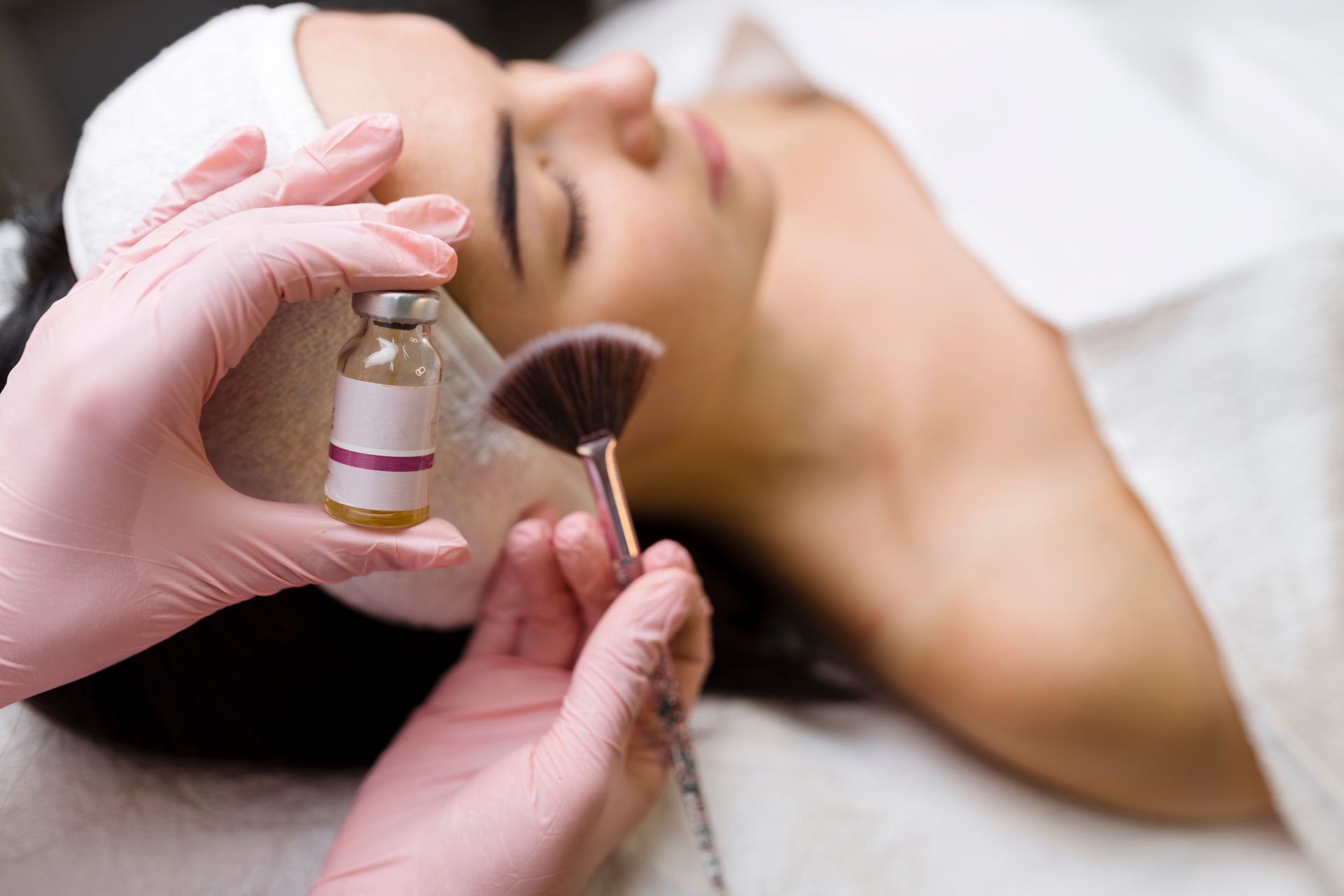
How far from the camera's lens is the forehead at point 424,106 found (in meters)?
0.69

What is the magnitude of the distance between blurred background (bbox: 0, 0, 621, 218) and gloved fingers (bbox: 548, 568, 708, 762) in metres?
1.28

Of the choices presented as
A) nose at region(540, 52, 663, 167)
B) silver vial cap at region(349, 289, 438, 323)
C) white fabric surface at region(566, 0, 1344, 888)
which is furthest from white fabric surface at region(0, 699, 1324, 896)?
nose at region(540, 52, 663, 167)

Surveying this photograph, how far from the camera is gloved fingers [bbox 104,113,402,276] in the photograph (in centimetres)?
62

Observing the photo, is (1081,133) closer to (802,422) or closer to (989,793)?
(802,422)

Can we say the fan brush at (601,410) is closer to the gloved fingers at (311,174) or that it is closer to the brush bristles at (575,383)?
the brush bristles at (575,383)

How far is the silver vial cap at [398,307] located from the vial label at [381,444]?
42 millimetres

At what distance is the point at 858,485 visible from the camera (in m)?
1.08

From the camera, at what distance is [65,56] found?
1.64m

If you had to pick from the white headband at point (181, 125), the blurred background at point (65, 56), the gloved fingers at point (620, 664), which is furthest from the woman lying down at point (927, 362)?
the blurred background at point (65, 56)

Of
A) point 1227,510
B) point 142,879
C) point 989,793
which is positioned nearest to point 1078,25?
point 1227,510

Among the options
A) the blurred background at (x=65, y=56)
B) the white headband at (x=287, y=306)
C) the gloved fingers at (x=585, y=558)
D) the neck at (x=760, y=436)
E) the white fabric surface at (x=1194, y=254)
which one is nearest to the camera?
the white headband at (x=287, y=306)

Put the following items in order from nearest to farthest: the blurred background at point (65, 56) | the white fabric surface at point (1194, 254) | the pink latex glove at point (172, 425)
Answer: the pink latex glove at point (172, 425) < the white fabric surface at point (1194, 254) < the blurred background at point (65, 56)

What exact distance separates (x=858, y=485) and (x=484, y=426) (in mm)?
521

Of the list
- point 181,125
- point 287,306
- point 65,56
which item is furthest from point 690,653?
point 65,56
